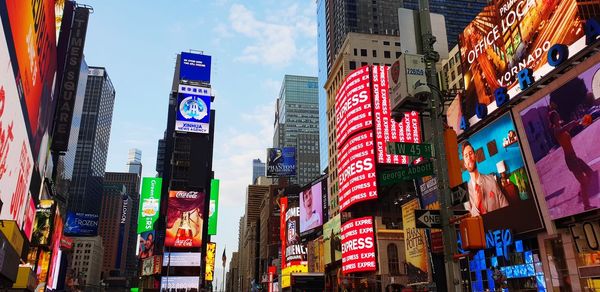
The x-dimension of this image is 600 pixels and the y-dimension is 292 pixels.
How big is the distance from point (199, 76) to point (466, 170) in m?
79.1

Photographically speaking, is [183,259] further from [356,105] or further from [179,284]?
[356,105]

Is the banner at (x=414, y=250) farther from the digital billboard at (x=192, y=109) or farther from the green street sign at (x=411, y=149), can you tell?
the digital billboard at (x=192, y=109)

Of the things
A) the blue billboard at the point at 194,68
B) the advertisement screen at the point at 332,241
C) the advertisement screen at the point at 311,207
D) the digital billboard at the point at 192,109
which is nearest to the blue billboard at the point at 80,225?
the digital billboard at the point at 192,109

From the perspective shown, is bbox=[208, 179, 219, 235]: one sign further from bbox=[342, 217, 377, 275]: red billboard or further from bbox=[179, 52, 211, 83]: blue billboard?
bbox=[342, 217, 377, 275]: red billboard

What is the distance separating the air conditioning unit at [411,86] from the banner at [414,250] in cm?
3779

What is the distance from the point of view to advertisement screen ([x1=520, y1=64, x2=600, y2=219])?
94.7 feet

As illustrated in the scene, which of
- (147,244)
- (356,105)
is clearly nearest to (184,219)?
(147,244)

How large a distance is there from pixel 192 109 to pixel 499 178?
7854cm

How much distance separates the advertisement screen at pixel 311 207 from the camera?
9000 centimetres

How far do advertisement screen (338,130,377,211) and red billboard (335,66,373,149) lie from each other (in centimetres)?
130

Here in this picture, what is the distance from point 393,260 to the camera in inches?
2260

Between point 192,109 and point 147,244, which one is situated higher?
point 192,109

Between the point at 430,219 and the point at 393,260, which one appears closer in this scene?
the point at 430,219

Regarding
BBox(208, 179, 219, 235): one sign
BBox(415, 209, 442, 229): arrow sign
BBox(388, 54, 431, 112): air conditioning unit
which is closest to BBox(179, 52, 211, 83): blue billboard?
BBox(208, 179, 219, 235): one sign
